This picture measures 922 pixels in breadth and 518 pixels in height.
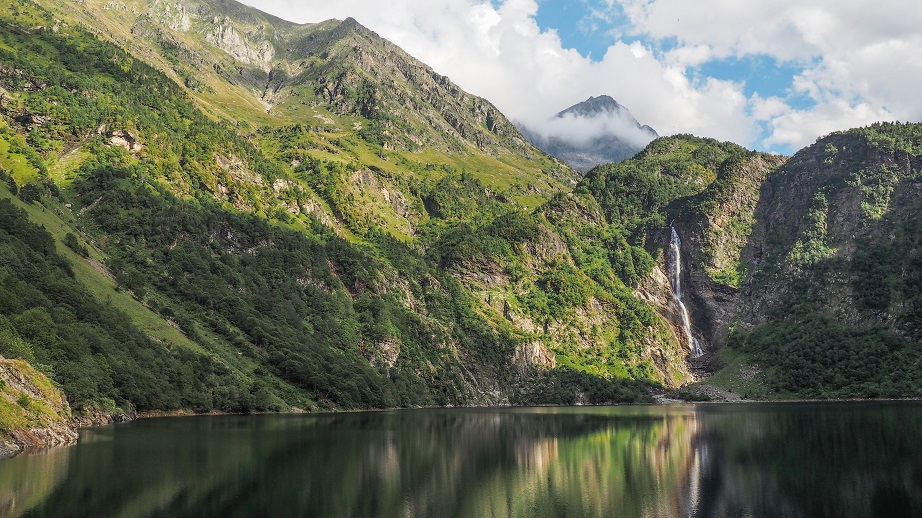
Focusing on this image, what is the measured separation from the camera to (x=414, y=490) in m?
53.6

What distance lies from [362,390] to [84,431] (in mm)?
103879

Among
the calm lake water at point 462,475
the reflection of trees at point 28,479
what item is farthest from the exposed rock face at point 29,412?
the reflection of trees at point 28,479

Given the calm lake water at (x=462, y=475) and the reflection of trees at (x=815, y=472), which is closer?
the calm lake water at (x=462, y=475)

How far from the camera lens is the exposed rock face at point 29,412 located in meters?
70.2

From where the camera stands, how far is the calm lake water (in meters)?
45.3

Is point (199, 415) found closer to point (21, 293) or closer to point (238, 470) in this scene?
point (21, 293)

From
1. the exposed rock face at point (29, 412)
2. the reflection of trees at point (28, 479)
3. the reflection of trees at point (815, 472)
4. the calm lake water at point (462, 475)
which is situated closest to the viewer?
the reflection of trees at point (28, 479)

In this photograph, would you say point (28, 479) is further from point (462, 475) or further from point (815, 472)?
point (815, 472)

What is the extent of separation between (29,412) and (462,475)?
161 ft

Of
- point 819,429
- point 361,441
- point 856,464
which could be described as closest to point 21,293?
point 361,441

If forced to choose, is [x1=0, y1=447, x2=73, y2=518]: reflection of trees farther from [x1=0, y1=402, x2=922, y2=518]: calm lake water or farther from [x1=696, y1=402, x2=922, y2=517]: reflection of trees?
[x1=696, y1=402, x2=922, y2=517]: reflection of trees

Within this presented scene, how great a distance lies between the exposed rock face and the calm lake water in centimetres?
379

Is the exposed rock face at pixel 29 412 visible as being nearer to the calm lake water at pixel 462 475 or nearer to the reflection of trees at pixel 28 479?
the calm lake water at pixel 462 475

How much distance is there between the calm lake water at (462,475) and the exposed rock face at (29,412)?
379cm
